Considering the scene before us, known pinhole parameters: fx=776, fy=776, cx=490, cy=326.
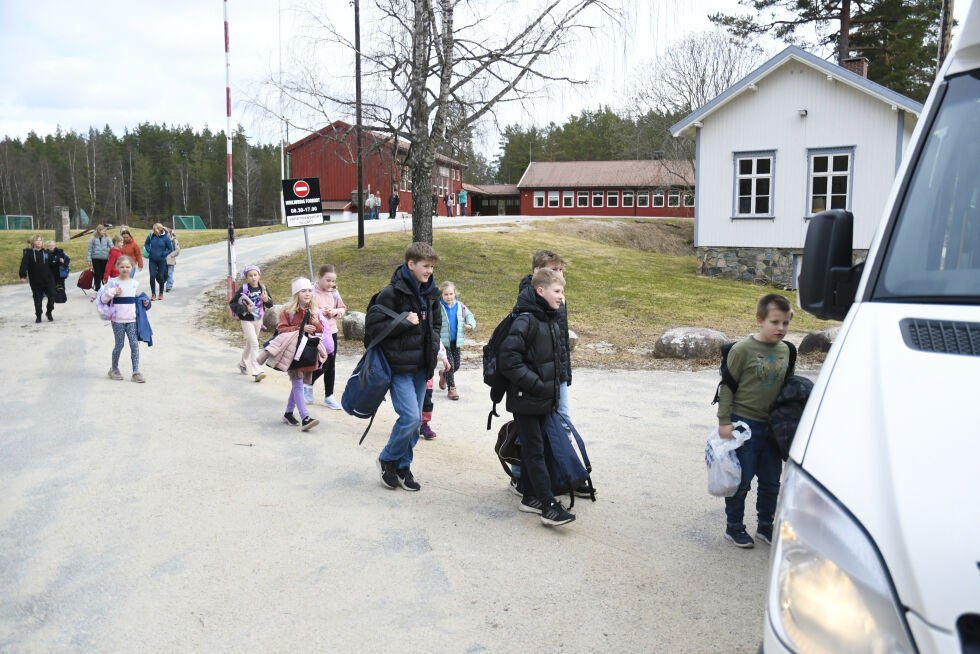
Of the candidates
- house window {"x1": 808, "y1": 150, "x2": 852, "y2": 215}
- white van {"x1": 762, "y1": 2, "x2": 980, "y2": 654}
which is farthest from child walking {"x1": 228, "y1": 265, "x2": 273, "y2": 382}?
house window {"x1": 808, "y1": 150, "x2": 852, "y2": 215}

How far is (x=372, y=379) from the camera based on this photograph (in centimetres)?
578

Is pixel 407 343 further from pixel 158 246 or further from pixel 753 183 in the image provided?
pixel 753 183

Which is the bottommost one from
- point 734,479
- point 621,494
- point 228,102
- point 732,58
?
point 621,494

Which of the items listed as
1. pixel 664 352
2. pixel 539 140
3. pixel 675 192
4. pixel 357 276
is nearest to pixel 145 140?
pixel 539 140

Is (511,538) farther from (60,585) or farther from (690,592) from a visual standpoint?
(60,585)

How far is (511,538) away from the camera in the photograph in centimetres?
500

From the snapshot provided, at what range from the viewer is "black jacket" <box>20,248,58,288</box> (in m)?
15.8

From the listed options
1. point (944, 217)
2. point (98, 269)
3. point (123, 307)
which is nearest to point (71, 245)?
point (98, 269)

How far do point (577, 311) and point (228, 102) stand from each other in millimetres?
9039

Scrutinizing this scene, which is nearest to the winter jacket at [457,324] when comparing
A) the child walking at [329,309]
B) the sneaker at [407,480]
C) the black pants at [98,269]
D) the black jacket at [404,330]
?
the child walking at [329,309]

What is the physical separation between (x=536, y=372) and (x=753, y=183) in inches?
870

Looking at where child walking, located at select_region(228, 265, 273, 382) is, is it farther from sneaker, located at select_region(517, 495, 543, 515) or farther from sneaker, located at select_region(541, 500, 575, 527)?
sneaker, located at select_region(541, 500, 575, 527)

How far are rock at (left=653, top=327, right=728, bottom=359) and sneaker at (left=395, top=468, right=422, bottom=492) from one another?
7.14 metres

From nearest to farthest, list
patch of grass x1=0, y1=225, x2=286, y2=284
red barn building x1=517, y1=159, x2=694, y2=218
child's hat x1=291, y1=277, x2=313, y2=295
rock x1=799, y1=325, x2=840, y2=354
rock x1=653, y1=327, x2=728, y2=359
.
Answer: child's hat x1=291, y1=277, x2=313, y2=295, rock x1=653, y1=327, x2=728, y2=359, rock x1=799, y1=325, x2=840, y2=354, patch of grass x1=0, y1=225, x2=286, y2=284, red barn building x1=517, y1=159, x2=694, y2=218
